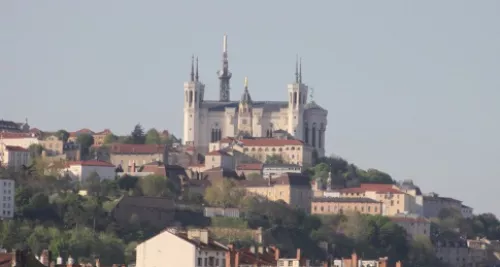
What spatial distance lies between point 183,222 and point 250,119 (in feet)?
109

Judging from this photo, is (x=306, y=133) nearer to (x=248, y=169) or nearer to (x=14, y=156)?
(x=248, y=169)

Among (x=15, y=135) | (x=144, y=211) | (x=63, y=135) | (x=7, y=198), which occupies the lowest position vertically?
(x=144, y=211)

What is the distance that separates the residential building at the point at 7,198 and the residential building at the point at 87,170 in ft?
44.8

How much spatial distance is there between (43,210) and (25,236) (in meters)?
12.8

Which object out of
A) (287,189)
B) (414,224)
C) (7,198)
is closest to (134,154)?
(287,189)

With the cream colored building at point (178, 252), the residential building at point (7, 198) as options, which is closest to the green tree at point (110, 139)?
the residential building at point (7, 198)

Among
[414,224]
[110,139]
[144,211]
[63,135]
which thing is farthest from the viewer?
[110,139]

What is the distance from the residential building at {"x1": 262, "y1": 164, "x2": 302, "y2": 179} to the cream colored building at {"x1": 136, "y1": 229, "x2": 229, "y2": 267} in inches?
3277

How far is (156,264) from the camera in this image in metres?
65.3

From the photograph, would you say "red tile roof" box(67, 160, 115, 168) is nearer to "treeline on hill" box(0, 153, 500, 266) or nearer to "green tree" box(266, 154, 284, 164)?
"treeline on hill" box(0, 153, 500, 266)

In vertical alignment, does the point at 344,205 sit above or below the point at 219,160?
below

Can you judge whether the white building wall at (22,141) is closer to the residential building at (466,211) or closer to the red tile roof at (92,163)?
the red tile roof at (92,163)

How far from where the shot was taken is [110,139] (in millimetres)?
156375

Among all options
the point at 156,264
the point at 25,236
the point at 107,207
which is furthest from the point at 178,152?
the point at 156,264
